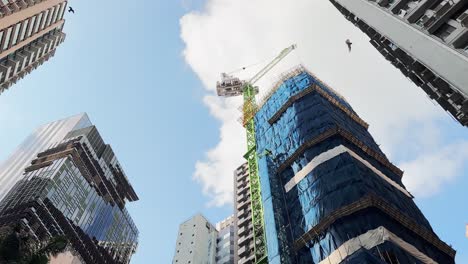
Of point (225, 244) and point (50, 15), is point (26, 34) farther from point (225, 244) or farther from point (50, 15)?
point (225, 244)

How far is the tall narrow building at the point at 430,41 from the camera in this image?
2747 cm

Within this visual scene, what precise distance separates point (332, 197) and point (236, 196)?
47.3 meters

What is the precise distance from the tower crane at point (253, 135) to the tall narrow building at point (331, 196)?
790 centimetres

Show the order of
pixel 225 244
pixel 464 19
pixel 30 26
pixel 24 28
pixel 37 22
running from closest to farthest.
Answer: pixel 464 19
pixel 24 28
pixel 30 26
pixel 37 22
pixel 225 244

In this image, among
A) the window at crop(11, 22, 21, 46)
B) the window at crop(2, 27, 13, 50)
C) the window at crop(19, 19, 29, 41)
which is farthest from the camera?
the window at crop(19, 19, 29, 41)

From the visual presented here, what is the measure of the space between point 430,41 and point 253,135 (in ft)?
169

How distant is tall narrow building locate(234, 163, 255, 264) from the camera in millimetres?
69938

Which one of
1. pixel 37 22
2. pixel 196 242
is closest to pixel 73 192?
pixel 196 242

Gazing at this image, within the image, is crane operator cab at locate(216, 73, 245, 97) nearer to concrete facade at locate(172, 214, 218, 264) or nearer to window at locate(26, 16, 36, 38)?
concrete facade at locate(172, 214, 218, 264)

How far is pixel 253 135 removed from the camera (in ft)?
261

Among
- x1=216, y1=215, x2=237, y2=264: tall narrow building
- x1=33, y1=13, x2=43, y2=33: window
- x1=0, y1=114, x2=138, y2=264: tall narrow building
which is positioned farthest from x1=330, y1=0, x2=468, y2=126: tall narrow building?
x1=0, y1=114, x2=138, y2=264: tall narrow building

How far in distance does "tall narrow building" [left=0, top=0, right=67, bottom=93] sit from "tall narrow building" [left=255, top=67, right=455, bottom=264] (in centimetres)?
4064

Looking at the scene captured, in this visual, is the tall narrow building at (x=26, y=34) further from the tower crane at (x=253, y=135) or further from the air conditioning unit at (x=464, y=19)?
the air conditioning unit at (x=464, y=19)

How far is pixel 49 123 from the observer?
144 metres
